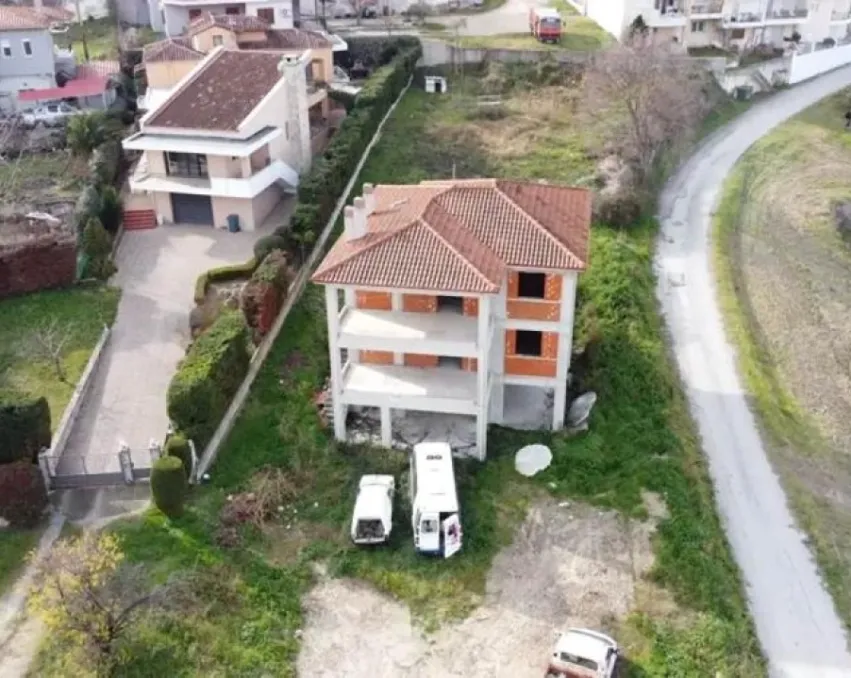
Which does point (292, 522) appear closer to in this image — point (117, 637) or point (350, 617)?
point (350, 617)

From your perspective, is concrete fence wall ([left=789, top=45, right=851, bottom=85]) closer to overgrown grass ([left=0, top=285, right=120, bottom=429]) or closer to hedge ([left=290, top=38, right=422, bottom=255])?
hedge ([left=290, top=38, right=422, bottom=255])

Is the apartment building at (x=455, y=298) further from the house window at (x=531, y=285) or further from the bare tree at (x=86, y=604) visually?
the bare tree at (x=86, y=604)

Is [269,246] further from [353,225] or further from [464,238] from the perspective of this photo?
[464,238]

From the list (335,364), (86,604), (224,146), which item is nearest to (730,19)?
(224,146)

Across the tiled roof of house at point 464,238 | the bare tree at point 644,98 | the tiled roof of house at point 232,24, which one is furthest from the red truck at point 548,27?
the tiled roof of house at point 464,238

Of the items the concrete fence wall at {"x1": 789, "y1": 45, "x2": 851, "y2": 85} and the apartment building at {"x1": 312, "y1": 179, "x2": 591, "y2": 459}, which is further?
the concrete fence wall at {"x1": 789, "y1": 45, "x2": 851, "y2": 85}

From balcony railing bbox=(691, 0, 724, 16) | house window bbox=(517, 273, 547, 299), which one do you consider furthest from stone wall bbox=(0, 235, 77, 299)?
balcony railing bbox=(691, 0, 724, 16)

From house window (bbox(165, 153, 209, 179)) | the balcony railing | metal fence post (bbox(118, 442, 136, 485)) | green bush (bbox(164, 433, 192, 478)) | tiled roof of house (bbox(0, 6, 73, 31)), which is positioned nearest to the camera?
green bush (bbox(164, 433, 192, 478))
